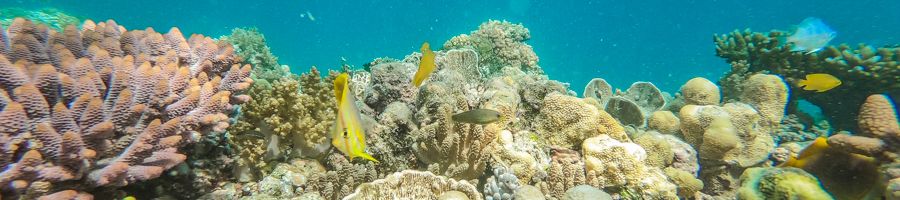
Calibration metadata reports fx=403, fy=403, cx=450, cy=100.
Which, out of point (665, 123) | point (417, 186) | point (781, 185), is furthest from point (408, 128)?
point (665, 123)

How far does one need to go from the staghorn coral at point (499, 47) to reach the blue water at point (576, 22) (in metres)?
75.9

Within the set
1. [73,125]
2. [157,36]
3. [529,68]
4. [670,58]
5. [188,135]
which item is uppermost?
[670,58]

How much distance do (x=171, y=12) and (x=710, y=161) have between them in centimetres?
10873

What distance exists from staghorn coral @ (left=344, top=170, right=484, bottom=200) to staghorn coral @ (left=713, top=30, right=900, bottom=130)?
292 inches

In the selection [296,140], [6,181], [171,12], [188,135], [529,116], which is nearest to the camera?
[6,181]

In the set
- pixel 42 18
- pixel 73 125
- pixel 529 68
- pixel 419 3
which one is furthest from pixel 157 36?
pixel 419 3

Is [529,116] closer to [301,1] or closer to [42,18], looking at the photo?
[42,18]

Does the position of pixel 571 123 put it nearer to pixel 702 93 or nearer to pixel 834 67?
pixel 702 93

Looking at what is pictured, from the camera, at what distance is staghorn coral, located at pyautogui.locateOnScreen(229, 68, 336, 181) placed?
334cm

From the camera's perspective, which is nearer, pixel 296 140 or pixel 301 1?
pixel 296 140

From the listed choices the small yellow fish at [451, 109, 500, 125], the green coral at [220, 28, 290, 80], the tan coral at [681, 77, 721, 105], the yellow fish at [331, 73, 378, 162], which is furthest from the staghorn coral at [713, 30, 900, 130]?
the green coral at [220, 28, 290, 80]

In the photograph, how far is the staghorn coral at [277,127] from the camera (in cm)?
334

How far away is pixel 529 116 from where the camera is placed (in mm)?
5133

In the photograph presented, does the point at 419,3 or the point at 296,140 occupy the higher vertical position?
the point at 419,3
